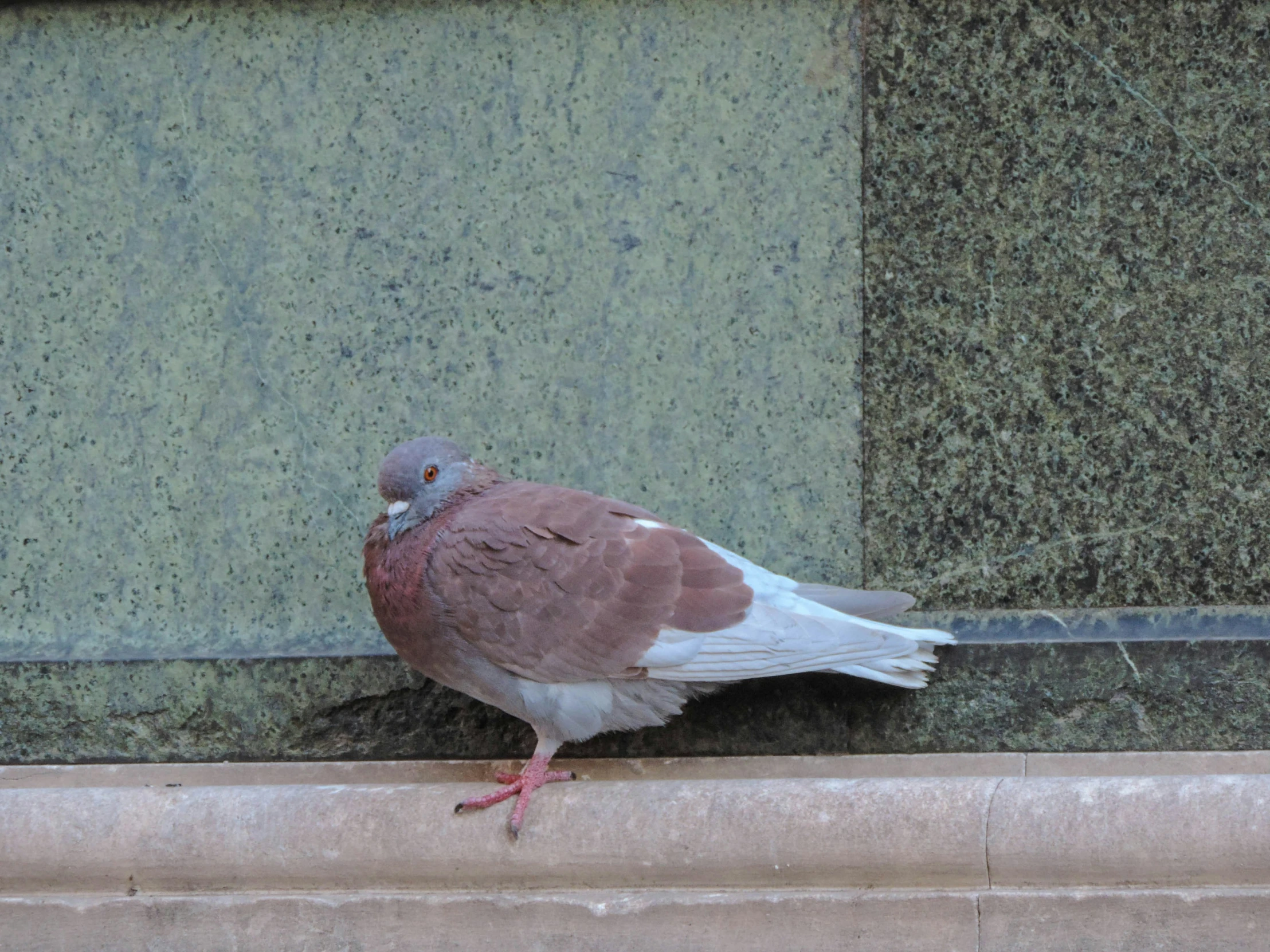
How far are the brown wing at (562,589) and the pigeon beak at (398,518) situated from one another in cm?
12

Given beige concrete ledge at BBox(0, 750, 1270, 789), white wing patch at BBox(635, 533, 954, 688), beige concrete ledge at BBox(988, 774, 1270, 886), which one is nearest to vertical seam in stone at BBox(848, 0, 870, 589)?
white wing patch at BBox(635, 533, 954, 688)

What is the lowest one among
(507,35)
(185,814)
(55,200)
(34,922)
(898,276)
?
(34,922)

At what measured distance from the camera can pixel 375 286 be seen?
308 centimetres

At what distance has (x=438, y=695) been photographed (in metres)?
3.02

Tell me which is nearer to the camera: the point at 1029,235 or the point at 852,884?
the point at 852,884

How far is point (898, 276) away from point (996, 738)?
3.86 feet

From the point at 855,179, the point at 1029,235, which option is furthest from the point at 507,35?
the point at 1029,235

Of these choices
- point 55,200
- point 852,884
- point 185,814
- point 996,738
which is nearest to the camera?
point 852,884

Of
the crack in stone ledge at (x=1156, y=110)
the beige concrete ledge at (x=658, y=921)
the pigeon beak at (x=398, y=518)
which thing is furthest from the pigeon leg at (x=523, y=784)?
the crack in stone ledge at (x=1156, y=110)

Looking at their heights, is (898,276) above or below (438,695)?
above

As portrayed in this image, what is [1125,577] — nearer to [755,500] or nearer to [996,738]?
[996,738]

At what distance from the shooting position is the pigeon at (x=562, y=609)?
2.45 metres

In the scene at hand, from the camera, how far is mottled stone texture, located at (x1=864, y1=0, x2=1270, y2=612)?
291cm

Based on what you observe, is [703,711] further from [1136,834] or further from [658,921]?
[1136,834]
